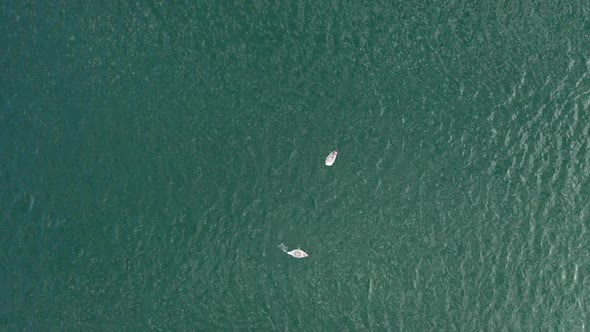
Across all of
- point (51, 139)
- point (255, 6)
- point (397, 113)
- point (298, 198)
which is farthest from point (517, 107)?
point (51, 139)

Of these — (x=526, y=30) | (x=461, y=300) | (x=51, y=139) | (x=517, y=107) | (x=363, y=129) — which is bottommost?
(x=461, y=300)

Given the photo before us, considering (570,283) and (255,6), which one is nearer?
(570,283)

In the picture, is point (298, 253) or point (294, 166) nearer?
point (298, 253)

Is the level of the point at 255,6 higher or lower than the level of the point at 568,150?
higher

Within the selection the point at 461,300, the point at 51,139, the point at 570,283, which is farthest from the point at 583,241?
the point at 51,139

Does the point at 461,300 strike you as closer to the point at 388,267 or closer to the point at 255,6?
the point at 388,267

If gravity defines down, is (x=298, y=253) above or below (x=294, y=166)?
below

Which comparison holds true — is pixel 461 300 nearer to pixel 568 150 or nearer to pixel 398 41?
pixel 568 150
